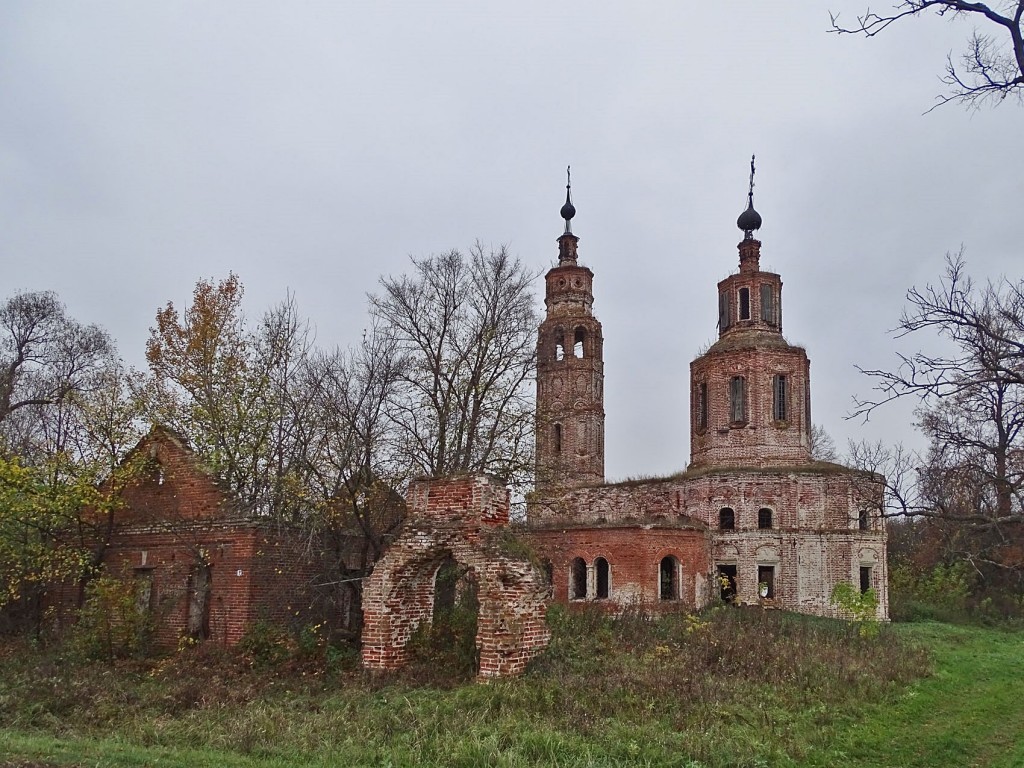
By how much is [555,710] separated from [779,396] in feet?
75.0

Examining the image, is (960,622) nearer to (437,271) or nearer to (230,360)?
(437,271)

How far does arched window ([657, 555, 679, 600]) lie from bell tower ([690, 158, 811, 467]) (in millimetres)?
4827

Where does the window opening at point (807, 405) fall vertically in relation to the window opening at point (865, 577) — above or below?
above

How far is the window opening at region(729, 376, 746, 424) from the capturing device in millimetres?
30312

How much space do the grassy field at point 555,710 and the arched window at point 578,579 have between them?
496 inches

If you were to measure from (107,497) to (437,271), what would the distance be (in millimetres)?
8765

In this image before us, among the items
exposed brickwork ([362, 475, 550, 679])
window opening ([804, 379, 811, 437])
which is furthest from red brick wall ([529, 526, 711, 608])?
exposed brickwork ([362, 475, 550, 679])

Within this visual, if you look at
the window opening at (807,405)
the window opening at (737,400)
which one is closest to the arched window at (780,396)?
the window opening at (807,405)

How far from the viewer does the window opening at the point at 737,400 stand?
99.5ft

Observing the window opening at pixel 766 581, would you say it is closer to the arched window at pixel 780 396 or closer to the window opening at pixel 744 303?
the arched window at pixel 780 396

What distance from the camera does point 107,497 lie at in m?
15.5

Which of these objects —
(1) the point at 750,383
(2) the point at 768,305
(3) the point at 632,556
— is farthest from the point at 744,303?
(3) the point at 632,556

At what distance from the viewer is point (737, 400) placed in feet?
101

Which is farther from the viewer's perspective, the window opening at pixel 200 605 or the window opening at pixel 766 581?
the window opening at pixel 766 581
